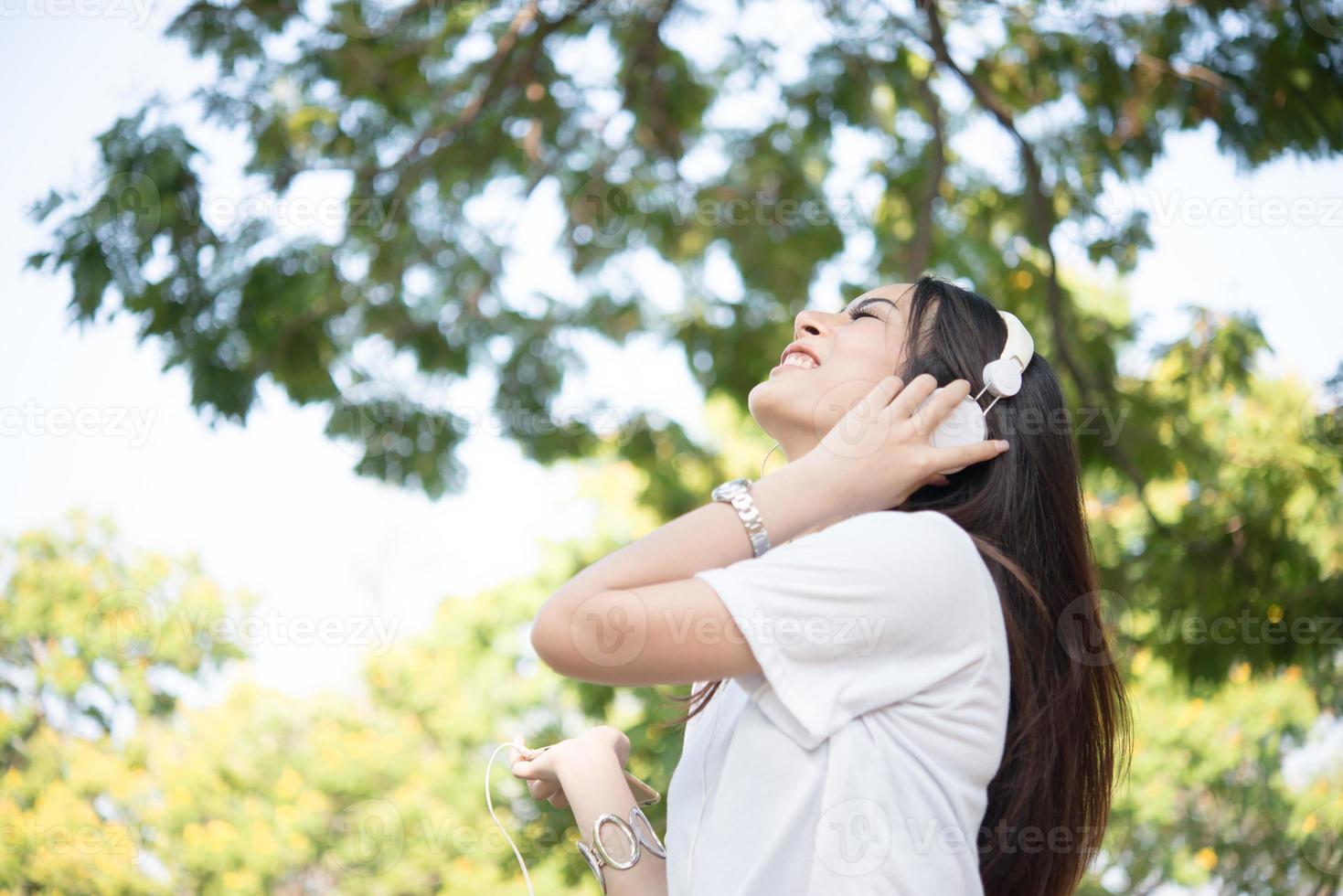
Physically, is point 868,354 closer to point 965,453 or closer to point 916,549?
point 965,453

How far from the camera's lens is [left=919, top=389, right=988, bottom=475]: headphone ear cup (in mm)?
1621

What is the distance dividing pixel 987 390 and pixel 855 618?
492 millimetres

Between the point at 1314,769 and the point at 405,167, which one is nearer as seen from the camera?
the point at 405,167

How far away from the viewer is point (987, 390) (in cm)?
169

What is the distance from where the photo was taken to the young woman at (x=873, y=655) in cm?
136

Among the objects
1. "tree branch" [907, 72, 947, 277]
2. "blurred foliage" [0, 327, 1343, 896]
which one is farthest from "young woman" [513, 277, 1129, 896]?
"blurred foliage" [0, 327, 1343, 896]

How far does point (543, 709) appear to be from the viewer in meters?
12.9

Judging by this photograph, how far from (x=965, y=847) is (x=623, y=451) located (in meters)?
5.06

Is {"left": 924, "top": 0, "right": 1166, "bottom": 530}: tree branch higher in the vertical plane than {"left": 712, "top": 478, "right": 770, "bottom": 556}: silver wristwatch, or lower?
lower

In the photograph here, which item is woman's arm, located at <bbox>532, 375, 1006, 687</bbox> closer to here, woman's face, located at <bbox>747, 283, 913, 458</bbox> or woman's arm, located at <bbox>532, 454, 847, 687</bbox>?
woman's arm, located at <bbox>532, 454, 847, 687</bbox>

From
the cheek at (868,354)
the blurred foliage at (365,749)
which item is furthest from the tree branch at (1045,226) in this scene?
the blurred foliage at (365,749)

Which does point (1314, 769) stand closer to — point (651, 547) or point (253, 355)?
point (253, 355)

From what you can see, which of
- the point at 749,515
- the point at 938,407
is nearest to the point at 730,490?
the point at 749,515

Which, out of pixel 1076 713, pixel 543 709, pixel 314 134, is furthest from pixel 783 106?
pixel 543 709
